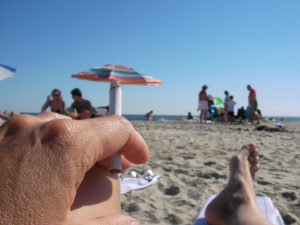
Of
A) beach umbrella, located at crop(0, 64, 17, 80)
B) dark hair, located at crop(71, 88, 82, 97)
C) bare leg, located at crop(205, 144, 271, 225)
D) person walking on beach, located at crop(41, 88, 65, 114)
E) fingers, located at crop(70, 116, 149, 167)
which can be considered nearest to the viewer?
fingers, located at crop(70, 116, 149, 167)

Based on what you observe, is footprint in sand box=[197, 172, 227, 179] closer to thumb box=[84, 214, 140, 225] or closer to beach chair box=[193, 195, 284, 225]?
beach chair box=[193, 195, 284, 225]

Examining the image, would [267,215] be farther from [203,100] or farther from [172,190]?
[203,100]

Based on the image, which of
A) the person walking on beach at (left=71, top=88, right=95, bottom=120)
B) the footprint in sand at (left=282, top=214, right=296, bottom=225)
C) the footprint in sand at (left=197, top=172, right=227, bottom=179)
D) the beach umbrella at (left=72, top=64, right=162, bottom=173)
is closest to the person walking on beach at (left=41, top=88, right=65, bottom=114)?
the person walking on beach at (left=71, top=88, right=95, bottom=120)

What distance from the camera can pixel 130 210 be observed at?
6.37 ft

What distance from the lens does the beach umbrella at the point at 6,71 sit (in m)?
6.05

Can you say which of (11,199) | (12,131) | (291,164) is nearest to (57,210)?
(11,199)

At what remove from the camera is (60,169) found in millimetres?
464

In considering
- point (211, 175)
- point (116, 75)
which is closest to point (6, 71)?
point (116, 75)

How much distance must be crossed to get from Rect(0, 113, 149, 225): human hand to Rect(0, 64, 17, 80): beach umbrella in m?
6.51

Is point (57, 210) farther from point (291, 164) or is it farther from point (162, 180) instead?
point (291, 164)

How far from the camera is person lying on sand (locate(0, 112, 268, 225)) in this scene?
0.41m

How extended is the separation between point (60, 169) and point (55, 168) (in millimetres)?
10

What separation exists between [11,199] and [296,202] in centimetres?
233

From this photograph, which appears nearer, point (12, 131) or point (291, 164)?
point (12, 131)
